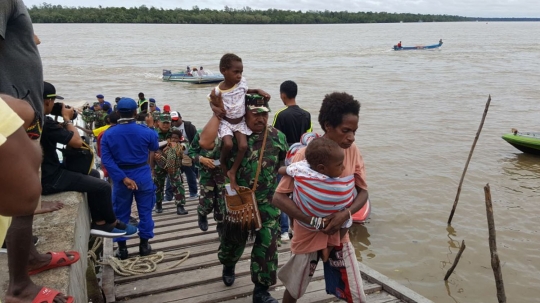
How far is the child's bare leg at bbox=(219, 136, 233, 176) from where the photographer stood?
366cm

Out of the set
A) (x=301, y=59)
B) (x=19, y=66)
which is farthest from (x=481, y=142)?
(x=301, y=59)

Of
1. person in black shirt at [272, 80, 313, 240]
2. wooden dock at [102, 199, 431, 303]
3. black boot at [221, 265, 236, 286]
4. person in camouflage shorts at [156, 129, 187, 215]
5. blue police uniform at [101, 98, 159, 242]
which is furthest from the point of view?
person in camouflage shorts at [156, 129, 187, 215]

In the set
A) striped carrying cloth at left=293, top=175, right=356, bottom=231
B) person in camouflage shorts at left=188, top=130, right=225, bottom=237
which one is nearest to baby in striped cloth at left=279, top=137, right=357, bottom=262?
striped carrying cloth at left=293, top=175, right=356, bottom=231

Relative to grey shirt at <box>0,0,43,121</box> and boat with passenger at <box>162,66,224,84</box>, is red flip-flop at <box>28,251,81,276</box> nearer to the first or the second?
grey shirt at <box>0,0,43,121</box>

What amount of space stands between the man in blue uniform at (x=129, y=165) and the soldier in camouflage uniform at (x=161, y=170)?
2138 millimetres

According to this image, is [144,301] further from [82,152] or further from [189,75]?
[189,75]

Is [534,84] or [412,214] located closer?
[412,214]

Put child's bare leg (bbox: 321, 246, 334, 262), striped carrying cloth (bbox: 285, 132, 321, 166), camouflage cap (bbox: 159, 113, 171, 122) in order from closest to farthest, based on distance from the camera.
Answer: child's bare leg (bbox: 321, 246, 334, 262)
striped carrying cloth (bbox: 285, 132, 321, 166)
camouflage cap (bbox: 159, 113, 171, 122)

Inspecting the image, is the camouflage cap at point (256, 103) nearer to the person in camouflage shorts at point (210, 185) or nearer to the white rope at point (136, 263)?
the person in camouflage shorts at point (210, 185)

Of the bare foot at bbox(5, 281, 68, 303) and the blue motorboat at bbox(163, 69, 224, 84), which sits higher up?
the bare foot at bbox(5, 281, 68, 303)

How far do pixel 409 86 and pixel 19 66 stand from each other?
28.0 meters

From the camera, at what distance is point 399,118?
64.7 ft

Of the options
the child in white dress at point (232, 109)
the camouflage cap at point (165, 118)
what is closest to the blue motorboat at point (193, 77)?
the camouflage cap at point (165, 118)

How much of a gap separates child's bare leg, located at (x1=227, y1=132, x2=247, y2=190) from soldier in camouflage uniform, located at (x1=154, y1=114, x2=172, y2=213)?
3576mm
